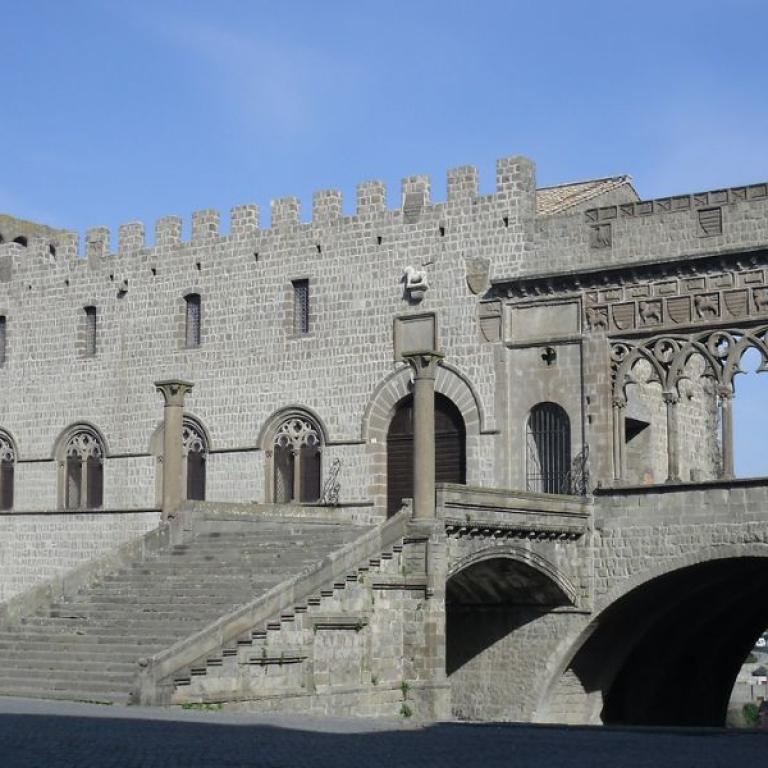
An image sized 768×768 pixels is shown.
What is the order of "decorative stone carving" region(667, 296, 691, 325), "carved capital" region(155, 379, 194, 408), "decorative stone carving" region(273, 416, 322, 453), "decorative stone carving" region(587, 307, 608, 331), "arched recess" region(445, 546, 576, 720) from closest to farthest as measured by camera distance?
"carved capital" region(155, 379, 194, 408) < "decorative stone carving" region(667, 296, 691, 325) < "arched recess" region(445, 546, 576, 720) < "decorative stone carving" region(587, 307, 608, 331) < "decorative stone carving" region(273, 416, 322, 453)

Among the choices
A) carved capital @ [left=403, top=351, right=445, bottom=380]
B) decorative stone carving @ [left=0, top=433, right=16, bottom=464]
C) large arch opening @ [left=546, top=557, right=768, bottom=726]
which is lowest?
large arch opening @ [left=546, top=557, right=768, bottom=726]

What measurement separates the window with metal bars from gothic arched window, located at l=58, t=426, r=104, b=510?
35.5 ft

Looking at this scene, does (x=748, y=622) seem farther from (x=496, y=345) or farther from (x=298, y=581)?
(x=298, y=581)

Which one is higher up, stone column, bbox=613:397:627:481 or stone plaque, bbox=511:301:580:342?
stone plaque, bbox=511:301:580:342

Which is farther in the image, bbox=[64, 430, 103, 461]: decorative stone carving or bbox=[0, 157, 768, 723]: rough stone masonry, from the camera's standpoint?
bbox=[64, 430, 103, 461]: decorative stone carving

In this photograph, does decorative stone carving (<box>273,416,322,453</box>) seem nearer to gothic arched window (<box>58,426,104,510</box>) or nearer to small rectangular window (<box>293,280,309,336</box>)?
small rectangular window (<box>293,280,309,336</box>)

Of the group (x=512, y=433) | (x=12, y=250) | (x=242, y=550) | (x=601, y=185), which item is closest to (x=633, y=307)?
(x=512, y=433)

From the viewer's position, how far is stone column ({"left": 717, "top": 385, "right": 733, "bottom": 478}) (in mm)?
27922

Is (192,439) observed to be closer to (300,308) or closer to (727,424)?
(300,308)

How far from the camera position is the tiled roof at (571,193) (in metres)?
32.2

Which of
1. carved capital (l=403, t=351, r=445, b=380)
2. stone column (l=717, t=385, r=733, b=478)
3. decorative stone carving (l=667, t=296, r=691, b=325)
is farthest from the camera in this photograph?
decorative stone carving (l=667, t=296, r=691, b=325)

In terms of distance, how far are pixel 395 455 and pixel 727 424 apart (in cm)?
702

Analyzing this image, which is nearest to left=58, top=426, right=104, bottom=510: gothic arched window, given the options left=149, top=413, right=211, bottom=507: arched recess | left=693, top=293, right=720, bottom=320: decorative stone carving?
left=149, top=413, right=211, bottom=507: arched recess

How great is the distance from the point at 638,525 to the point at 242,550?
713cm
